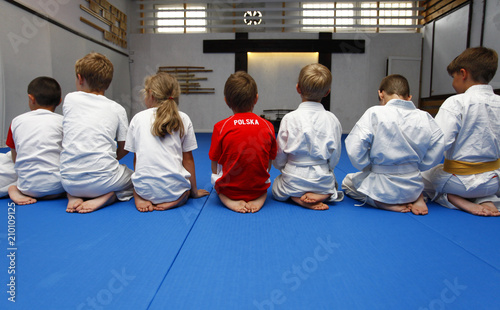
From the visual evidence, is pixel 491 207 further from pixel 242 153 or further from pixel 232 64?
pixel 232 64

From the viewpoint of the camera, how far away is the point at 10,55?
4688mm

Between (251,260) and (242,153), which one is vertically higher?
(242,153)

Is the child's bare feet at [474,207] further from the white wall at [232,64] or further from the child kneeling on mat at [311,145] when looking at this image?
the white wall at [232,64]

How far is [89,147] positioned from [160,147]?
0.48 m

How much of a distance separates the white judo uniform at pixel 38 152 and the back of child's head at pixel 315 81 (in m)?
1.81

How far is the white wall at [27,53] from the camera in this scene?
4.61 meters

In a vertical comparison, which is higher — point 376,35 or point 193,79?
point 376,35

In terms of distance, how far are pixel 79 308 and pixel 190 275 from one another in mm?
402

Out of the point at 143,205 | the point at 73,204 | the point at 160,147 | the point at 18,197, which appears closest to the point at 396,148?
the point at 160,147

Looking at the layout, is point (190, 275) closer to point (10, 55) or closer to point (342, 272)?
point (342, 272)

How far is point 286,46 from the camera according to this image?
893cm

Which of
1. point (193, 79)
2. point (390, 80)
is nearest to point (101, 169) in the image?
point (390, 80)

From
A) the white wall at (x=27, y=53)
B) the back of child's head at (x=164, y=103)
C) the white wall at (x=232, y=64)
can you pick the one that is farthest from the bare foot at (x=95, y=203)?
the white wall at (x=232, y=64)

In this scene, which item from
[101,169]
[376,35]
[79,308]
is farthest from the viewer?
[376,35]
